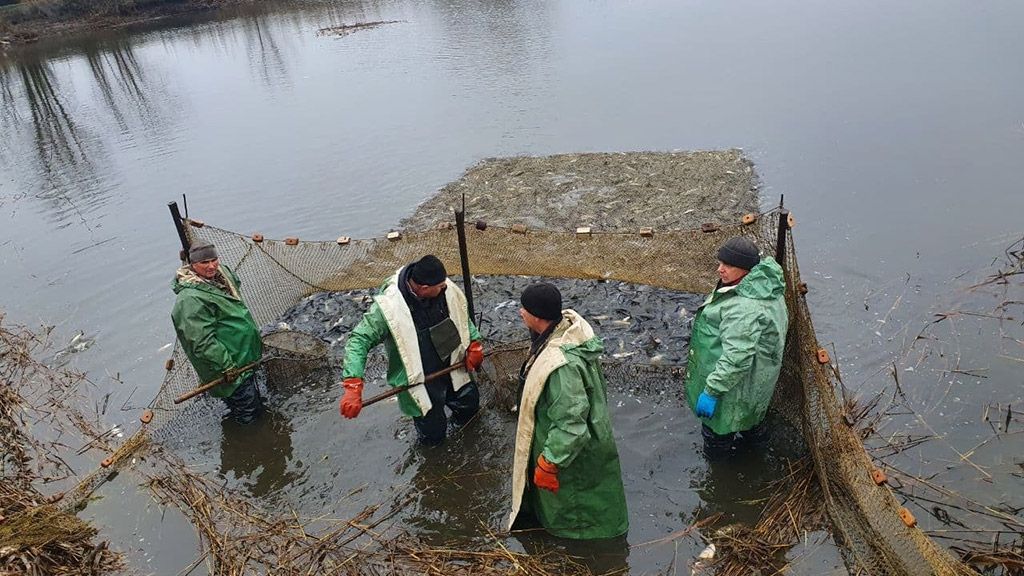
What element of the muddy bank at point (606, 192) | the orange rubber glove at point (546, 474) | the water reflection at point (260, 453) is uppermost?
the orange rubber glove at point (546, 474)

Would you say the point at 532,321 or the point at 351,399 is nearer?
the point at 532,321

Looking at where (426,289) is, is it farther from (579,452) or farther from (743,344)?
(743,344)

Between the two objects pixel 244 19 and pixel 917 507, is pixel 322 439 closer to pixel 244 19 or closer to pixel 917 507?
pixel 917 507

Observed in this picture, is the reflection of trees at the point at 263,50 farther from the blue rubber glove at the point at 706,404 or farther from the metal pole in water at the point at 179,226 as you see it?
the blue rubber glove at the point at 706,404

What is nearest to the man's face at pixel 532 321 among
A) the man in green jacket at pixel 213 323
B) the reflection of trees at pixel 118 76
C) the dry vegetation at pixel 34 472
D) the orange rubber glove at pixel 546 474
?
the orange rubber glove at pixel 546 474

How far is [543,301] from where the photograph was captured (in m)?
3.84

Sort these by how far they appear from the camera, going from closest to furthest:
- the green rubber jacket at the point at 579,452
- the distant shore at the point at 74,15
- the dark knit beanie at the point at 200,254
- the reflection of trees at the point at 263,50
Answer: the green rubber jacket at the point at 579,452, the dark knit beanie at the point at 200,254, the reflection of trees at the point at 263,50, the distant shore at the point at 74,15

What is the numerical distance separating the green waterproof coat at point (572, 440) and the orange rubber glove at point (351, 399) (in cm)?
131

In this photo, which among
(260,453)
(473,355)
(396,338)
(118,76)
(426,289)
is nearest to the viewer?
(426,289)

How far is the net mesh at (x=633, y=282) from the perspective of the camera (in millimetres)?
4234

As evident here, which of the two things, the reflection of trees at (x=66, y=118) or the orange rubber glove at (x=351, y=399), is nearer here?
the orange rubber glove at (x=351, y=399)

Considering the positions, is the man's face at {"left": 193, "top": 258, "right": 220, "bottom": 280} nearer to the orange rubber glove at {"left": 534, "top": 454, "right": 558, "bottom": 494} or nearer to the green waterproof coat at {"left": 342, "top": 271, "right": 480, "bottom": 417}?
the green waterproof coat at {"left": 342, "top": 271, "right": 480, "bottom": 417}

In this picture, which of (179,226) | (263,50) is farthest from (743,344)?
(263,50)

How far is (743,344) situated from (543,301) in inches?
62.1
